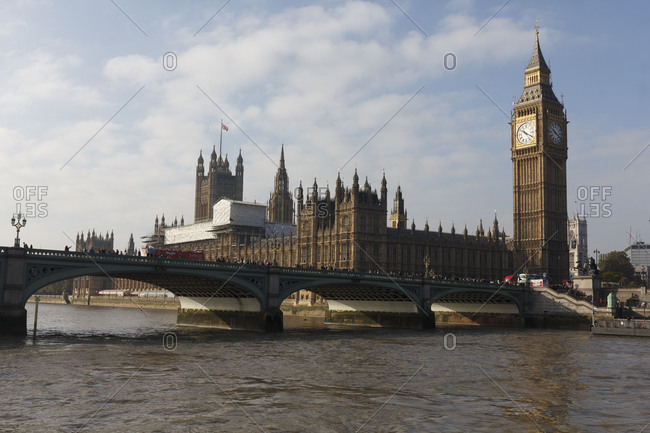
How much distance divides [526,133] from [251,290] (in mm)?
83155

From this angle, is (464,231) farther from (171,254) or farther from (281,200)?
(281,200)

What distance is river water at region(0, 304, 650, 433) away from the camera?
2128 centimetres

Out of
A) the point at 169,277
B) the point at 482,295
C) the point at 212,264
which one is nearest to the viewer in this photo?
the point at 212,264

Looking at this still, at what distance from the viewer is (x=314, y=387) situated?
28.1 m

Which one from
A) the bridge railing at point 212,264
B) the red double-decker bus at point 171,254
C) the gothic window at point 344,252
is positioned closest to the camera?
the bridge railing at point 212,264

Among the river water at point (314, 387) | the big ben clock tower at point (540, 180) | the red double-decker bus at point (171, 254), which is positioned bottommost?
the river water at point (314, 387)

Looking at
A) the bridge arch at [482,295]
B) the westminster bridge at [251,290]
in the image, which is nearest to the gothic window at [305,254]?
the westminster bridge at [251,290]

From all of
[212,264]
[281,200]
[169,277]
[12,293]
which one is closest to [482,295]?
[212,264]

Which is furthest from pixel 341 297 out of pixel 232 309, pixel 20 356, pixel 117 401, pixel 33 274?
pixel 117 401

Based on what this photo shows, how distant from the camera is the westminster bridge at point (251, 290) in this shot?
44584 mm

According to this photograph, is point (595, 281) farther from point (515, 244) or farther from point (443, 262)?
point (515, 244)

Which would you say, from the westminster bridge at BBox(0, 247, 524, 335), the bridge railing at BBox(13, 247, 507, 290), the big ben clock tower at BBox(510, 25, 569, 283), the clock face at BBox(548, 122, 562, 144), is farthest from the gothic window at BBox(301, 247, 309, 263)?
the clock face at BBox(548, 122, 562, 144)

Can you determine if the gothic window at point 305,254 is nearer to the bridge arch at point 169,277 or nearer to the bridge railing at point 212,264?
the bridge railing at point 212,264

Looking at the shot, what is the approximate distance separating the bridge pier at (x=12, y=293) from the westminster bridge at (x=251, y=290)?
2.3 inches
